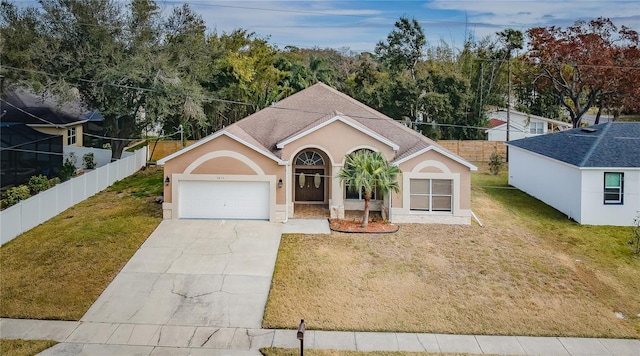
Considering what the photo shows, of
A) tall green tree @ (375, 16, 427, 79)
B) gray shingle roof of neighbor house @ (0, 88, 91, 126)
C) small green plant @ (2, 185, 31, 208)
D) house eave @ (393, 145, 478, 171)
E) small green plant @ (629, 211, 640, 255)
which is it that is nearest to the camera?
small green plant @ (629, 211, 640, 255)

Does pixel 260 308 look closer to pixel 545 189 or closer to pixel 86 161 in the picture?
pixel 545 189

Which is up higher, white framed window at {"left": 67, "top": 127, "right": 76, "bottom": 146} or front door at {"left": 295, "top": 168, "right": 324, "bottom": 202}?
white framed window at {"left": 67, "top": 127, "right": 76, "bottom": 146}

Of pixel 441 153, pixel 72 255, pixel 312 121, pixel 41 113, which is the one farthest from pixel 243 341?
pixel 41 113

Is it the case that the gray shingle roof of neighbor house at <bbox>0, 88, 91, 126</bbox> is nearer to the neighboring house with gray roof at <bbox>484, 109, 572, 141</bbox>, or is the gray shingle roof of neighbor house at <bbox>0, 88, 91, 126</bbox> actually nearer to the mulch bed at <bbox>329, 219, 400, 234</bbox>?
the mulch bed at <bbox>329, 219, 400, 234</bbox>

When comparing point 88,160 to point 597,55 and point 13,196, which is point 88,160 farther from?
point 597,55

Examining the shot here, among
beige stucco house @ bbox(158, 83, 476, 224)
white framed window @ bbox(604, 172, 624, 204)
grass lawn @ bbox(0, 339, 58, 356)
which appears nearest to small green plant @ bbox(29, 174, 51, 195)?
beige stucco house @ bbox(158, 83, 476, 224)

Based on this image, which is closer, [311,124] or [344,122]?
[344,122]
